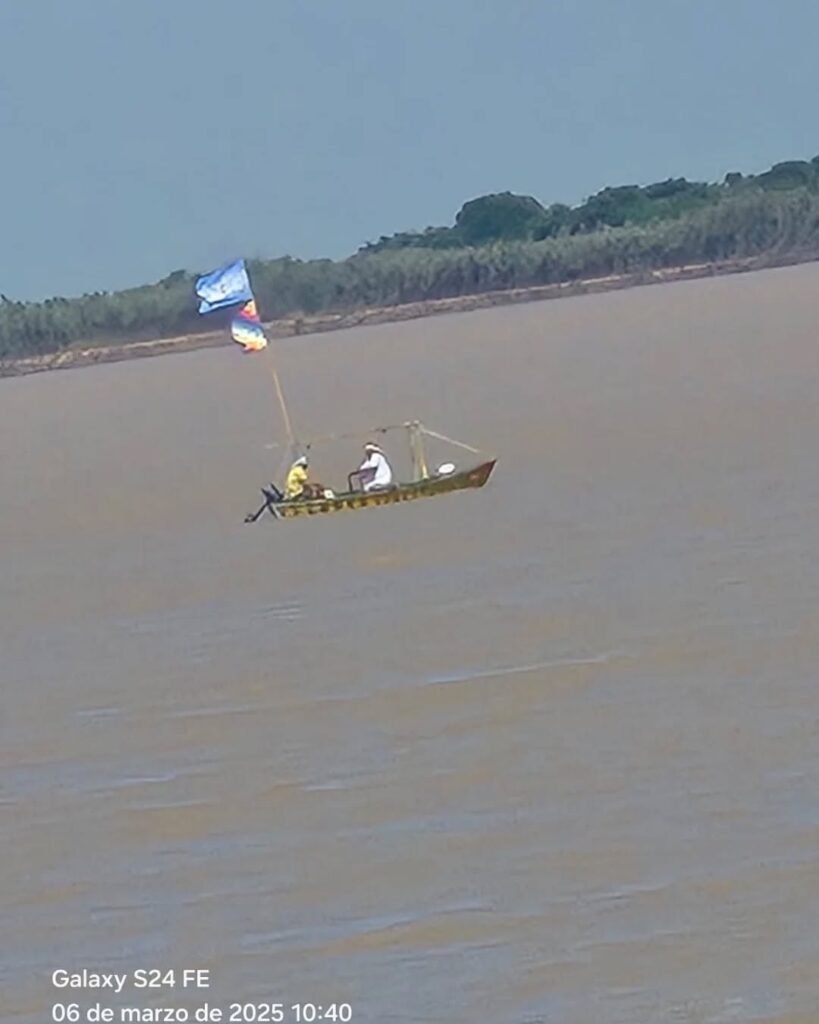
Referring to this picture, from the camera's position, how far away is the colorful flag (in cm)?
2511

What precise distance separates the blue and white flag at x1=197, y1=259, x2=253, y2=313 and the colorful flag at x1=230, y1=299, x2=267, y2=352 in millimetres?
112

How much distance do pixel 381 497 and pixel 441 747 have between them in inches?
416

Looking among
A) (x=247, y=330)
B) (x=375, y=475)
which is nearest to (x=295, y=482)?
(x=375, y=475)

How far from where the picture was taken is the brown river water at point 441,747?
8930mm

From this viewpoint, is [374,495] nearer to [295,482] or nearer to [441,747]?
[295,482]

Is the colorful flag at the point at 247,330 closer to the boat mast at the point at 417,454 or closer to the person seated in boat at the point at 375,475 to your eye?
the boat mast at the point at 417,454

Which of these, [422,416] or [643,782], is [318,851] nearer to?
[643,782]

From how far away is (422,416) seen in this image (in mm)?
34688

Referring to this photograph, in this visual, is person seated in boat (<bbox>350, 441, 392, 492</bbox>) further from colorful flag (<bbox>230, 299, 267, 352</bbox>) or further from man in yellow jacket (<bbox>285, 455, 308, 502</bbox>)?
colorful flag (<bbox>230, 299, 267, 352</bbox>)

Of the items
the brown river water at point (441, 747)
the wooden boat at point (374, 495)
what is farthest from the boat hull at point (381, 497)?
the brown river water at point (441, 747)

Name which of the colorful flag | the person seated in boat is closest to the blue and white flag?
the colorful flag

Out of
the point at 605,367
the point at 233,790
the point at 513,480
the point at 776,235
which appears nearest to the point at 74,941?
the point at 233,790

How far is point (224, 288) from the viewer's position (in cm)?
2548

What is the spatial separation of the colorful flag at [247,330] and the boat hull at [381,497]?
9.48 feet
